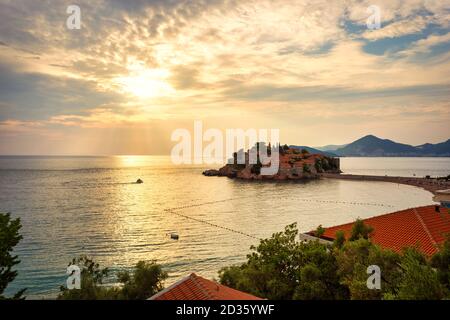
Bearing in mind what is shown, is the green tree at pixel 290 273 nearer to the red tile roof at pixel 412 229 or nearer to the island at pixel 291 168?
the red tile roof at pixel 412 229

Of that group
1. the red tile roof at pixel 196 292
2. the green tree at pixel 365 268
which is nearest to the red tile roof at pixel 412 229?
the green tree at pixel 365 268

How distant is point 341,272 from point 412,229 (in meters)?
8.04

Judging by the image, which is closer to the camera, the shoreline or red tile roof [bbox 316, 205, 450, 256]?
red tile roof [bbox 316, 205, 450, 256]

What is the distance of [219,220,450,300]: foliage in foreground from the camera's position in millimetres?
11898

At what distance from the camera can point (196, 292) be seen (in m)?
12.7

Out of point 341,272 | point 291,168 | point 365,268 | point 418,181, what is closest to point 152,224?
point 341,272

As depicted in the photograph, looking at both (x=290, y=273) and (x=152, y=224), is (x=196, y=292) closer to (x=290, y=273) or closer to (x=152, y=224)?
(x=290, y=273)

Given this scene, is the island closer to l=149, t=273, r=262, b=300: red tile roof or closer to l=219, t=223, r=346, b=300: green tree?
l=219, t=223, r=346, b=300: green tree

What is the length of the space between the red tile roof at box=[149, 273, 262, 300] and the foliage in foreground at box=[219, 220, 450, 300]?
18.2ft

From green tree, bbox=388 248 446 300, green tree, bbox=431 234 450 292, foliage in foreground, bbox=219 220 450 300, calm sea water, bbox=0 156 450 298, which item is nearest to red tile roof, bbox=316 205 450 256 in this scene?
foliage in foreground, bbox=219 220 450 300

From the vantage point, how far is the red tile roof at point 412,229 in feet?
64.7
